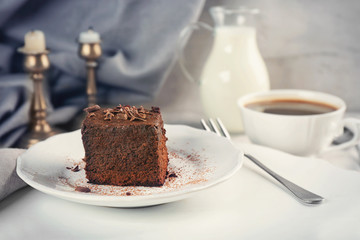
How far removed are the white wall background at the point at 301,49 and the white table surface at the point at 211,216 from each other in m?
0.84

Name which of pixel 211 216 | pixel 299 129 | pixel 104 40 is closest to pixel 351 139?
pixel 299 129

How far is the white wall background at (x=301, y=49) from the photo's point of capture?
1.84 meters

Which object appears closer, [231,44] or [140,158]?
[140,158]

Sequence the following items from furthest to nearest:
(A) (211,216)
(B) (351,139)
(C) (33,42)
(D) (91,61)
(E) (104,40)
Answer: (E) (104,40)
(D) (91,61)
(C) (33,42)
(B) (351,139)
(A) (211,216)

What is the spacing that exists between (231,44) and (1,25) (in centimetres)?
87

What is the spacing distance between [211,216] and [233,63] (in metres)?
0.78

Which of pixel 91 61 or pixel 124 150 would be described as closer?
pixel 124 150

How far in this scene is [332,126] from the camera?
1347 mm

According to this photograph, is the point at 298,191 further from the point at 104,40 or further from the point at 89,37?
the point at 104,40

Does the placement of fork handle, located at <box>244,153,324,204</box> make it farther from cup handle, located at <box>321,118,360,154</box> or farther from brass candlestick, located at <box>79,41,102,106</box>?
brass candlestick, located at <box>79,41,102,106</box>

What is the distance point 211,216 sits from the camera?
0.90 metres

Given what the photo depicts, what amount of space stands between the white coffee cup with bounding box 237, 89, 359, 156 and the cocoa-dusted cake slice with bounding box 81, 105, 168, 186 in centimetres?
41

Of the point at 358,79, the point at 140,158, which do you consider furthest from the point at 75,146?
the point at 358,79

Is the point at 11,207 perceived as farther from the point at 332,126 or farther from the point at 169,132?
the point at 332,126
